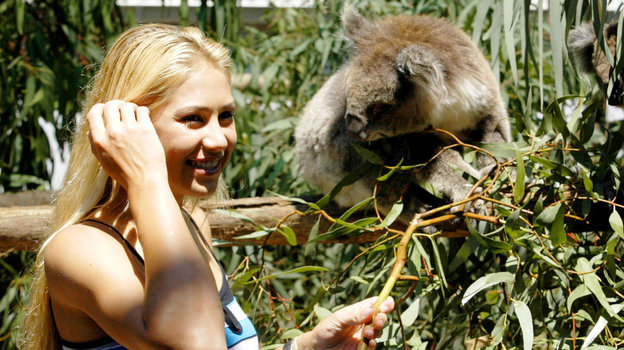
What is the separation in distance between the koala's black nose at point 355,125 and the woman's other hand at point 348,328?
3.27 feet

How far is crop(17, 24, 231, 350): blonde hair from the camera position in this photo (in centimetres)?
119

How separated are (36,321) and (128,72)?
0.58m

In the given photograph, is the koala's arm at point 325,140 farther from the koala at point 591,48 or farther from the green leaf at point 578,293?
the green leaf at point 578,293

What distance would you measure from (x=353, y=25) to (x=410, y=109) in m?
0.49

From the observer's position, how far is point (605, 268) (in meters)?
1.50

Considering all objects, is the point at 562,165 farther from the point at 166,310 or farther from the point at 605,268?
the point at 166,310

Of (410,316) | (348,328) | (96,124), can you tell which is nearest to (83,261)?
(96,124)

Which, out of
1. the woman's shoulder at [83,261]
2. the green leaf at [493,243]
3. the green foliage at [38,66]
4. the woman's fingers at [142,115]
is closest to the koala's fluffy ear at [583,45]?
the green leaf at [493,243]

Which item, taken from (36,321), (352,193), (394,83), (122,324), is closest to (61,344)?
(36,321)

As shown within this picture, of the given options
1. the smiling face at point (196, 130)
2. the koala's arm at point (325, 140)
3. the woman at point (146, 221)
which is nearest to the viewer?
the woman at point (146, 221)

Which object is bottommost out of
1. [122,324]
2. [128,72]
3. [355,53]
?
[122,324]

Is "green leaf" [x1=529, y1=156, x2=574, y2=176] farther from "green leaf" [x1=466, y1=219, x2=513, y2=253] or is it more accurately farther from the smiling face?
the smiling face

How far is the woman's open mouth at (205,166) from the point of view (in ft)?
4.02

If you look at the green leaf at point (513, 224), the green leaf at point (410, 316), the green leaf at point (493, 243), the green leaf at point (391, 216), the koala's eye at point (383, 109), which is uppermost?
the koala's eye at point (383, 109)
